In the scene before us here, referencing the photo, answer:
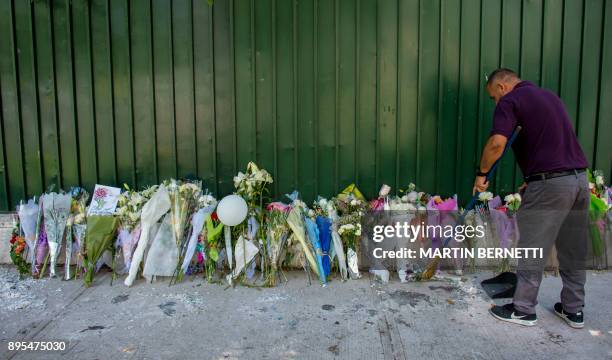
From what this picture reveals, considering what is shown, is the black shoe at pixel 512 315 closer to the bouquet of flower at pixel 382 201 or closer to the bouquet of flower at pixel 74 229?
the bouquet of flower at pixel 382 201

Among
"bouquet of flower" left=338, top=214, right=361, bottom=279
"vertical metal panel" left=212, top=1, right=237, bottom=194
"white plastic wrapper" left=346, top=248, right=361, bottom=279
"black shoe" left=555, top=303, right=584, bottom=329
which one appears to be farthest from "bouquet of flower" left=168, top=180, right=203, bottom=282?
"black shoe" left=555, top=303, right=584, bottom=329

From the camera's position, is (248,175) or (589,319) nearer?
(589,319)

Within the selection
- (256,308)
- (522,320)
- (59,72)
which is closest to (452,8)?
(522,320)

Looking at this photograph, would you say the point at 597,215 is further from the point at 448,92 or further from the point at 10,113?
the point at 10,113

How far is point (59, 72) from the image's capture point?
5.12 metres

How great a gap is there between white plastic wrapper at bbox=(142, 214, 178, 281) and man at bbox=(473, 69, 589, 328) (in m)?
2.90

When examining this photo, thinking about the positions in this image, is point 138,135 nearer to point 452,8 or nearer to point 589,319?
point 452,8

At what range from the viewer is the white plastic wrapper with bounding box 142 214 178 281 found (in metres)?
4.44

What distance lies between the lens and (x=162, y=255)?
4.48m

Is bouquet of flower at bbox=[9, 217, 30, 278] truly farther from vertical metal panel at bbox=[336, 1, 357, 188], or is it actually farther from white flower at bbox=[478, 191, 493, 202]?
white flower at bbox=[478, 191, 493, 202]

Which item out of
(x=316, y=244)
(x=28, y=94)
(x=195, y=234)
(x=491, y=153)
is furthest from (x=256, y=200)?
(x=28, y=94)

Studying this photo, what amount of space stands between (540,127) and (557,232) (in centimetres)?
77

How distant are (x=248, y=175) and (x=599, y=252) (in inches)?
140

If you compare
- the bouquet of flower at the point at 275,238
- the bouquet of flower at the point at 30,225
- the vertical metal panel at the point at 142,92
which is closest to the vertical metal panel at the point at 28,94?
the bouquet of flower at the point at 30,225
